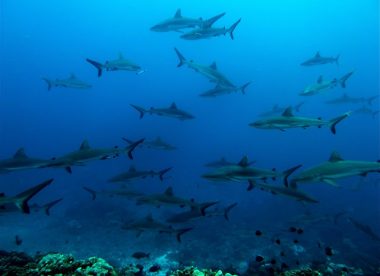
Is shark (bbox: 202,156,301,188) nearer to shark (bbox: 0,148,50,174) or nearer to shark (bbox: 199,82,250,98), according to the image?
shark (bbox: 0,148,50,174)

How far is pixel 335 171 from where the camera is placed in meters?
7.89

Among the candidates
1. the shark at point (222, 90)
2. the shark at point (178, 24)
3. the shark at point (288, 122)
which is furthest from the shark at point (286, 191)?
the shark at point (178, 24)

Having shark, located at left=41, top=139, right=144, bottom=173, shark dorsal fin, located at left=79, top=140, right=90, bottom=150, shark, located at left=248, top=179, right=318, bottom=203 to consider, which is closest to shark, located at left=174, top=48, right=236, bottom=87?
shark dorsal fin, located at left=79, top=140, right=90, bottom=150

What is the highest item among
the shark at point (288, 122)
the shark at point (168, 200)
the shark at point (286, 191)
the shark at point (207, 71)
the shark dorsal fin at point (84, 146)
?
the shark at point (207, 71)

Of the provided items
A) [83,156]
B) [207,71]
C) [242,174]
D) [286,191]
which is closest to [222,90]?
[207,71]

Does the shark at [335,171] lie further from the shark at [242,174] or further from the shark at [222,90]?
the shark at [222,90]

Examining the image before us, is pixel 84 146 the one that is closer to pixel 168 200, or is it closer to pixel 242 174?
pixel 168 200

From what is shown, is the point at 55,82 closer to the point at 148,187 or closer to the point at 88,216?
the point at 88,216

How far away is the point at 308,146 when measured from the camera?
407ft

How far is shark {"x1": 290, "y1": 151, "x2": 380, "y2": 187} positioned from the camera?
7676 millimetres

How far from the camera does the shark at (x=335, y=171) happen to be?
7.68 meters

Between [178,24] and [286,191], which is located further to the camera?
[178,24]

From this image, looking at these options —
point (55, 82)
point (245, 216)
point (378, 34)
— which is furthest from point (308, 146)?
point (55, 82)

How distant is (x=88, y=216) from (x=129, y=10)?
142 metres
